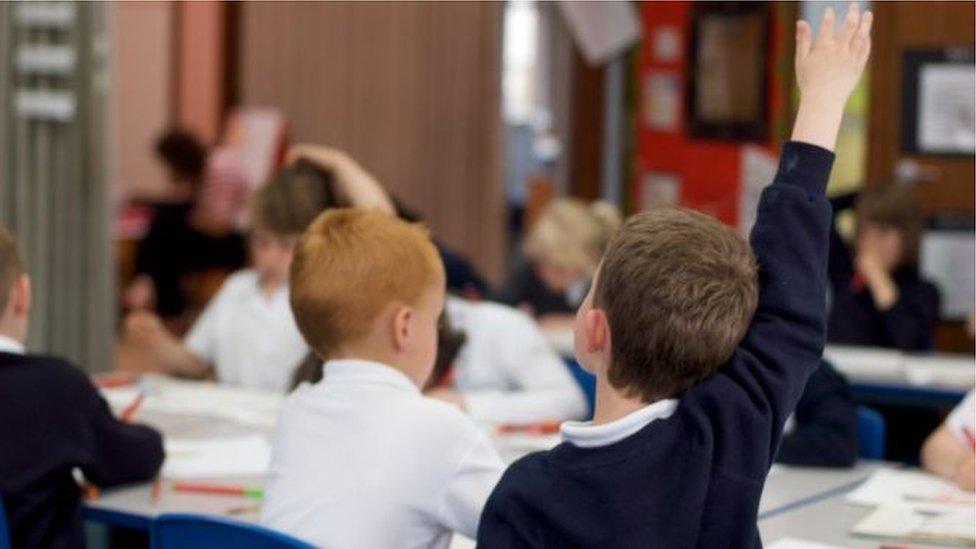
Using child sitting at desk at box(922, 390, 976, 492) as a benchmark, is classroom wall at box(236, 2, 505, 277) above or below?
above

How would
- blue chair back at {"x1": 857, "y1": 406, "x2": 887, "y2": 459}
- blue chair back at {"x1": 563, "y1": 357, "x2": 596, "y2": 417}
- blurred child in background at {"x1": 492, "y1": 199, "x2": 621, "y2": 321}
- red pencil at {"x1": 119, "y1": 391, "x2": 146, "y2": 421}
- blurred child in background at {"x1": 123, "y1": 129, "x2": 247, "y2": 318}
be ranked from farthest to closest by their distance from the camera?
blurred child in background at {"x1": 123, "y1": 129, "x2": 247, "y2": 318}, blurred child in background at {"x1": 492, "y1": 199, "x2": 621, "y2": 321}, blue chair back at {"x1": 563, "y1": 357, "x2": 596, "y2": 417}, red pencil at {"x1": 119, "y1": 391, "x2": 146, "y2": 421}, blue chair back at {"x1": 857, "y1": 406, "x2": 887, "y2": 459}

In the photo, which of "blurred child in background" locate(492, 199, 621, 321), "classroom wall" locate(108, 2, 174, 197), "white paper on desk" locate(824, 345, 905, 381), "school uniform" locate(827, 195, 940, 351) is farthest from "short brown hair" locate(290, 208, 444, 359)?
"classroom wall" locate(108, 2, 174, 197)

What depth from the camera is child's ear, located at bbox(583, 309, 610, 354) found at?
1.96m

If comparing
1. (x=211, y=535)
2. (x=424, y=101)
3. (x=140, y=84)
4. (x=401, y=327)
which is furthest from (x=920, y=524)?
(x=140, y=84)

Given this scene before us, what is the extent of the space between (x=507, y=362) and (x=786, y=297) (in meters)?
2.20

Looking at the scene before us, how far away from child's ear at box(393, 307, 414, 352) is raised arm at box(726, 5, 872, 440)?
667 millimetres

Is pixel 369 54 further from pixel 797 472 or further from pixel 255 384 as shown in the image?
pixel 797 472

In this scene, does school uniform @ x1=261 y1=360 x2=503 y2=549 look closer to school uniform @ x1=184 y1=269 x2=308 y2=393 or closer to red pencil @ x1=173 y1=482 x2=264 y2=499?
red pencil @ x1=173 y1=482 x2=264 y2=499

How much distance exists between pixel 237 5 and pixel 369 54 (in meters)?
1.81

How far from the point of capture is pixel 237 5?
32.3 ft

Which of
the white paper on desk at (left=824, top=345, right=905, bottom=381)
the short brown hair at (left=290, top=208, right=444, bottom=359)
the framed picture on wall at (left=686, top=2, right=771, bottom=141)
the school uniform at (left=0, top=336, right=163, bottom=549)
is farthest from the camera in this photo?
the framed picture on wall at (left=686, top=2, right=771, bottom=141)

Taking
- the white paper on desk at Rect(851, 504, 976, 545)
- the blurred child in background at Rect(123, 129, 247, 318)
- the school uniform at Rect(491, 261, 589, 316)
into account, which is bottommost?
the blurred child in background at Rect(123, 129, 247, 318)

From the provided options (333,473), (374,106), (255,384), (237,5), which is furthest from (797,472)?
(237,5)

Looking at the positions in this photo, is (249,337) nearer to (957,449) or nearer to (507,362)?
(507,362)
